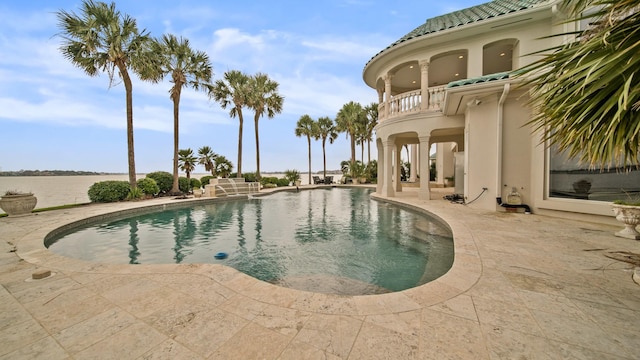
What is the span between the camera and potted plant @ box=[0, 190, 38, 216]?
24.5 ft

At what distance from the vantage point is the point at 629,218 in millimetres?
4215

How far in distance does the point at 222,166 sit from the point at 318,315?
18429 mm

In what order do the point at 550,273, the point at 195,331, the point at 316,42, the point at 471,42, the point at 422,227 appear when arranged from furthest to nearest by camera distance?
the point at 316,42, the point at 471,42, the point at 422,227, the point at 550,273, the point at 195,331

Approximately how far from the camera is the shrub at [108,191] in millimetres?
10977

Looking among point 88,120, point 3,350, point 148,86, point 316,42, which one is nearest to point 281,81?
point 316,42

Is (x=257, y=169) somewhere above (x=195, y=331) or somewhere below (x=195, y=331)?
above

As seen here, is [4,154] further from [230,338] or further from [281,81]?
[230,338]

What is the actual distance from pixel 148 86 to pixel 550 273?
58.5ft

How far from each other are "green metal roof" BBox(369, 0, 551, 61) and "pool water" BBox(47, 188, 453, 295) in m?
7.98

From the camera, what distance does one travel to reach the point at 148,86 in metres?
13.2

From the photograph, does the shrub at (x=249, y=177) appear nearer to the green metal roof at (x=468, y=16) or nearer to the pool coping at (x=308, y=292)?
the green metal roof at (x=468, y=16)

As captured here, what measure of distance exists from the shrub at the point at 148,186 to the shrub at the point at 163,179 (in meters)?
0.67

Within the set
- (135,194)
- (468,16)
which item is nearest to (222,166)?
(135,194)

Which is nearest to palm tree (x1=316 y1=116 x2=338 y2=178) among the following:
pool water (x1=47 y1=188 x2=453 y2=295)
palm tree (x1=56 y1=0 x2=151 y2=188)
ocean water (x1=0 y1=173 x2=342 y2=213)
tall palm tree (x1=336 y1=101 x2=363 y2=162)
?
tall palm tree (x1=336 y1=101 x2=363 y2=162)
